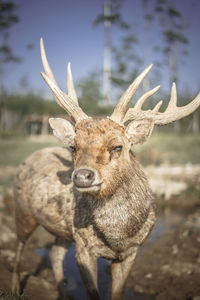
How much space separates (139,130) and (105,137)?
52 cm

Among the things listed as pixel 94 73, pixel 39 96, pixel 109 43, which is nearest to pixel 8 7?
pixel 109 43

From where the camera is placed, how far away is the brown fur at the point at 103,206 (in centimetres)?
262

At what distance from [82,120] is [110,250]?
1.47 meters

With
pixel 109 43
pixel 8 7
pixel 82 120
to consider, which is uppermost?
pixel 8 7

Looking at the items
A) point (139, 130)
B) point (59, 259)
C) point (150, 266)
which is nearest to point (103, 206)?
point (139, 130)

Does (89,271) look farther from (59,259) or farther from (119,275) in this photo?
(59,259)

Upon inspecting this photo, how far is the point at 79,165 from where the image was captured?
8.03ft

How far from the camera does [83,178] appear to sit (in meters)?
2.33

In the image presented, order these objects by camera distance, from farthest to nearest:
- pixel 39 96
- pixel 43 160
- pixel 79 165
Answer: pixel 39 96, pixel 43 160, pixel 79 165

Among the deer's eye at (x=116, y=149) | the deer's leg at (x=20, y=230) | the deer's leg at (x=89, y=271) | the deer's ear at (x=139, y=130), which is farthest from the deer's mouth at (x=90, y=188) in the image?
the deer's leg at (x=20, y=230)

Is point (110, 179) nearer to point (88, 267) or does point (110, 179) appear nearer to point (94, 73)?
point (88, 267)

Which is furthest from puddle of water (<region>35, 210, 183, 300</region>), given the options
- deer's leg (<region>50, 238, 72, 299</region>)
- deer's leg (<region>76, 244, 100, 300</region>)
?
deer's leg (<region>76, 244, 100, 300</region>)

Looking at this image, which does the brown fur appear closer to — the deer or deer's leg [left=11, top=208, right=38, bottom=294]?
the deer

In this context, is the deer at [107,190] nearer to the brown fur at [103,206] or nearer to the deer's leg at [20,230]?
the brown fur at [103,206]
